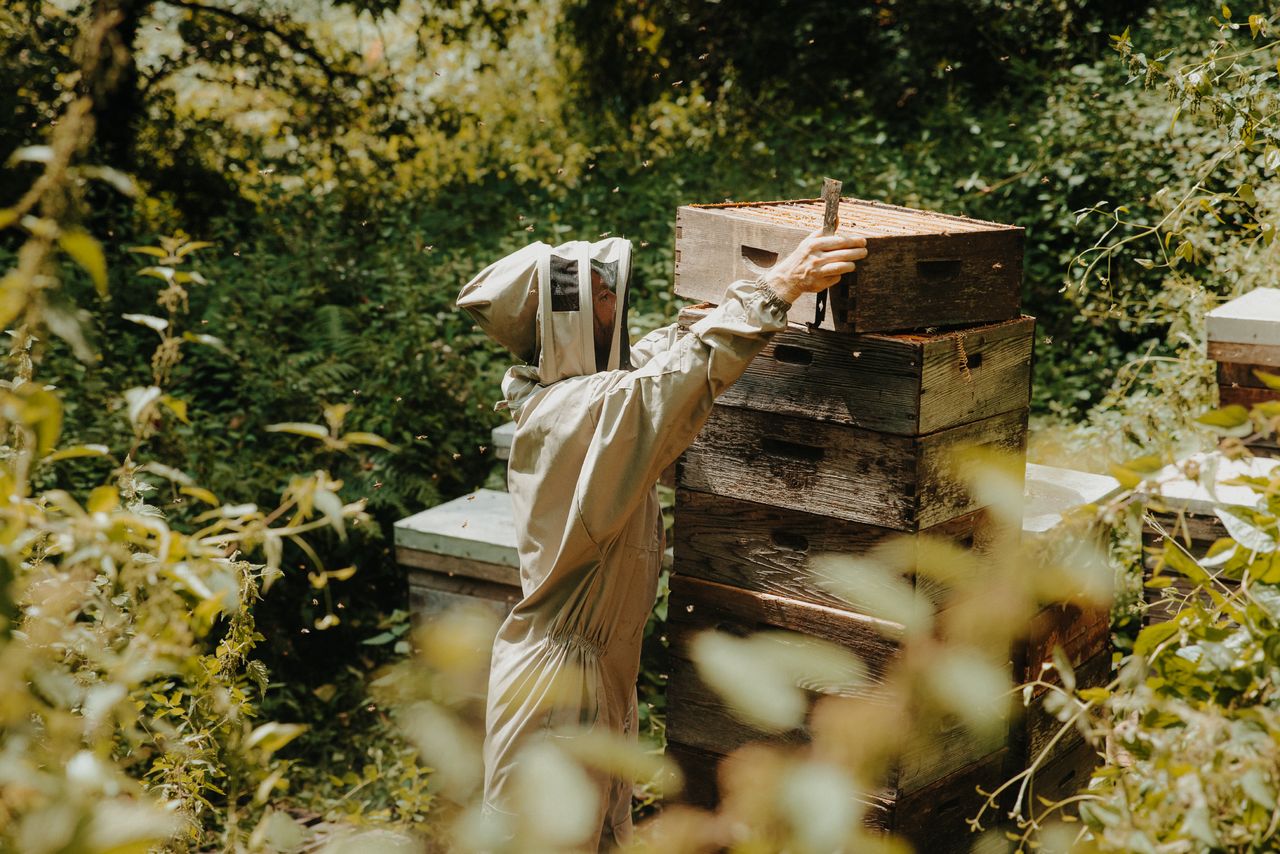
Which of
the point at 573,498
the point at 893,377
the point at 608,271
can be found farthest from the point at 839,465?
the point at 608,271

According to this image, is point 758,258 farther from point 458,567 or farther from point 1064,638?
point 458,567

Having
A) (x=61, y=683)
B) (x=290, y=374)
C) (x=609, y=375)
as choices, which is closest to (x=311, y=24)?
(x=290, y=374)

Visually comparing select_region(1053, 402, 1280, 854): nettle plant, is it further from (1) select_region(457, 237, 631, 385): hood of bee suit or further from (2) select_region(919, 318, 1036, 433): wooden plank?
(1) select_region(457, 237, 631, 385): hood of bee suit

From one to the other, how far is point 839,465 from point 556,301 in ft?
2.50

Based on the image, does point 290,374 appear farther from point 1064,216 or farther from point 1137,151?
point 1137,151

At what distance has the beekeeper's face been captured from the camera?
2885 mm

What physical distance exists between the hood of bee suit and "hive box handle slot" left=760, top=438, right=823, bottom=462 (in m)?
0.44

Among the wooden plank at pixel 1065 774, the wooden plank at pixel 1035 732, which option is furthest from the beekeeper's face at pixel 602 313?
the wooden plank at pixel 1065 774

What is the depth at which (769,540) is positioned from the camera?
284 centimetres

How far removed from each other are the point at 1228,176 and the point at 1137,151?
0.45 m

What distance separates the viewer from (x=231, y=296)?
6.61 metres

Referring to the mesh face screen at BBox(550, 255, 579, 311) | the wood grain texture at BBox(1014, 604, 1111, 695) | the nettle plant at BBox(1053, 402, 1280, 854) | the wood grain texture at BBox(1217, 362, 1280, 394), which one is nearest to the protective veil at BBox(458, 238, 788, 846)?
the mesh face screen at BBox(550, 255, 579, 311)

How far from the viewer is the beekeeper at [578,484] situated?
269cm

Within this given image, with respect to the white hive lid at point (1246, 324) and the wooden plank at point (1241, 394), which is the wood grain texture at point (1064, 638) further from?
the white hive lid at point (1246, 324)
